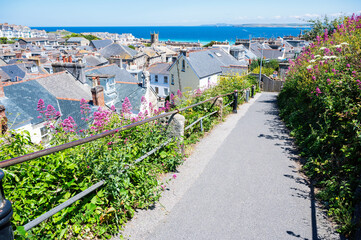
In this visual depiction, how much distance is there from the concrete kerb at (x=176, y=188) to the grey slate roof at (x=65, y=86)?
51.1ft

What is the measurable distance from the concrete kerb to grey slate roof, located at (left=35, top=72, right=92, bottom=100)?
15.6m

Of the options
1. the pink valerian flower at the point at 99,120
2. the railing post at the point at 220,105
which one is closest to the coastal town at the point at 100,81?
the pink valerian flower at the point at 99,120

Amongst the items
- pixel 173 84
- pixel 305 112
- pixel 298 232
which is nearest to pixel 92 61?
pixel 173 84

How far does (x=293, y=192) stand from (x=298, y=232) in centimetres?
118

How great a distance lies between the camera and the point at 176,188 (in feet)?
15.2

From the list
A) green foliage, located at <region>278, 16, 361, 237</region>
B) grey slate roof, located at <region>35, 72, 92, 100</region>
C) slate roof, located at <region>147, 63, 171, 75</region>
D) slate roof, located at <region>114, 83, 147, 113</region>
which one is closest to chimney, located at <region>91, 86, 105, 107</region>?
grey slate roof, located at <region>35, 72, 92, 100</region>

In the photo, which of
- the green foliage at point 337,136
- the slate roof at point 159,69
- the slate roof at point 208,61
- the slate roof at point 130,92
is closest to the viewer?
the green foliage at point 337,136

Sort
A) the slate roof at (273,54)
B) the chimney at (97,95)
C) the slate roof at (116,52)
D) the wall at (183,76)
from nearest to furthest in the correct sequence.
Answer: the chimney at (97,95) → the wall at (183,76) → the slate roof at (273,54) → the slate roof at (116,52)

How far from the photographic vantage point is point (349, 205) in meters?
3.87

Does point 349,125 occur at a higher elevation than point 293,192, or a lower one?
higher

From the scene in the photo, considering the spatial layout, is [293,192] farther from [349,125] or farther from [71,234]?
[71,234]

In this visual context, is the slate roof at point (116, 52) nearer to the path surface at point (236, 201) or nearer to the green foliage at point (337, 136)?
the green foliage at point (337, 136)

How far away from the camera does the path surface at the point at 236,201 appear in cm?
359

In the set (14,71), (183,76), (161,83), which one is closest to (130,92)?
(183,76)
